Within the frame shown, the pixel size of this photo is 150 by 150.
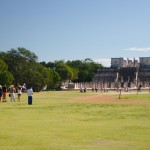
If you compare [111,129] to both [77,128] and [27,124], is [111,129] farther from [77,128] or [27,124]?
[27,124]

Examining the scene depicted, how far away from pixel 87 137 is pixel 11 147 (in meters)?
2.70

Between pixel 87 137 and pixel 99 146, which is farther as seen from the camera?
pixel 87 137

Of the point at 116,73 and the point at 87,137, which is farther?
the point at 116,73

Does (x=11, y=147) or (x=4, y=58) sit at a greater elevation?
(x=4, y=58)

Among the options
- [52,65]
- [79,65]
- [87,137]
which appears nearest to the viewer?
[87,137]

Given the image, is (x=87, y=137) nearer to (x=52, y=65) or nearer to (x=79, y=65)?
(x=52, y=65)

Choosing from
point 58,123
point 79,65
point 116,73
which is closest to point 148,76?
point 116,73

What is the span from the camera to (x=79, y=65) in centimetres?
17612

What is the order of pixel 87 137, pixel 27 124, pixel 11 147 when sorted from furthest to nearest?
pixel 27 124 → pixel 87 137 → pixel 11 147

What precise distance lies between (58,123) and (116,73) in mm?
137226

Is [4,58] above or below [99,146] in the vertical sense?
above

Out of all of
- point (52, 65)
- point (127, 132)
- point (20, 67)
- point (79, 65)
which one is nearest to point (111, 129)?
point (127, 132)

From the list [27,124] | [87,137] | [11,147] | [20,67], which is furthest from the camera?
[20,67]

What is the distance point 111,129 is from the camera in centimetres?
1454
